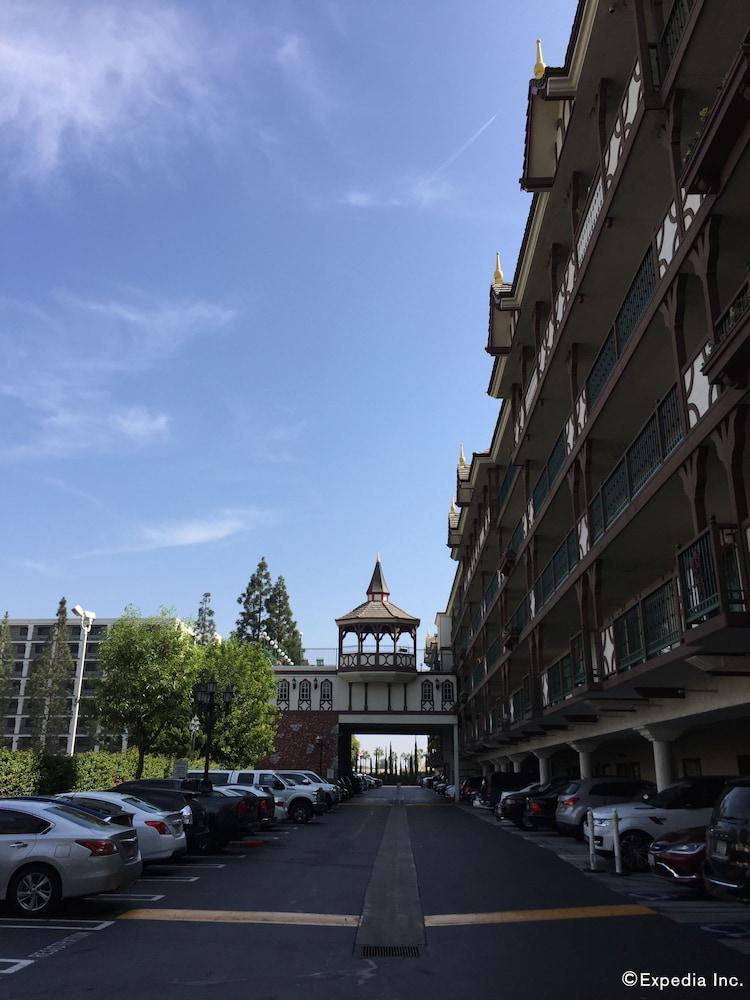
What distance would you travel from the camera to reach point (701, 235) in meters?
12.2

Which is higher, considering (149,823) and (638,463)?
(638,463)

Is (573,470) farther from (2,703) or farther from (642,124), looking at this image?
(2,703)

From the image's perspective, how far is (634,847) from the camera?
14.6 meters

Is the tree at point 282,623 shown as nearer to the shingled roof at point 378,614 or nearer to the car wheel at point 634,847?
the shingled roof at point 378,614

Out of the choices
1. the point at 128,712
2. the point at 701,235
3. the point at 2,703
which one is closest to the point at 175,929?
the point at 701,235

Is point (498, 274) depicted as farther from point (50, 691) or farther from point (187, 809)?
point (50, 691)

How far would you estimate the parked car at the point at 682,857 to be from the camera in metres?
11.5

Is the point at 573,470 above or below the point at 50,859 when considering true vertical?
above

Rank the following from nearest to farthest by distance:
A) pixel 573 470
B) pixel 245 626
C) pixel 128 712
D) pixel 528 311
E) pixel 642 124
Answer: pixel 642 124 → pixel 573 470 → pixel 528 311 → pixel 128 712 → pixel 245 626

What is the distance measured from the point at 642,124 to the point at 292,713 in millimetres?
50813

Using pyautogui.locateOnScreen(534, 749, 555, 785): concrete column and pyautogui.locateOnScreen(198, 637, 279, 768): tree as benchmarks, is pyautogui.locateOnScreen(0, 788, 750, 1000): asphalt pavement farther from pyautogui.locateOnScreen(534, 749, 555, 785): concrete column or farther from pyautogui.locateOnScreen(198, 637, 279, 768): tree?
pyautogui.locateOnScreen(198, 637, 279, 768): tree

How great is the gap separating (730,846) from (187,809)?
1113cm

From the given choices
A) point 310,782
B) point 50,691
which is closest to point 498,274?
point 310,782

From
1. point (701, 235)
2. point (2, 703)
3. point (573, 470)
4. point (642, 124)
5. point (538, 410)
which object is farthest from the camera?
point (2, 703)
